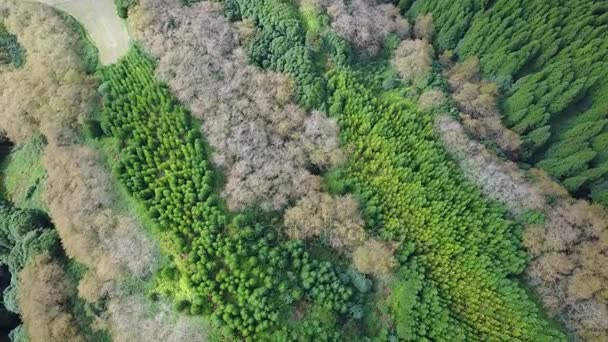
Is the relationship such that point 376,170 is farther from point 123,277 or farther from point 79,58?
point 79,58

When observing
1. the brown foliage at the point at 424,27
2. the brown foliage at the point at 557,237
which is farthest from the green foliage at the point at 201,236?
the brown foliage at the point at 424,27

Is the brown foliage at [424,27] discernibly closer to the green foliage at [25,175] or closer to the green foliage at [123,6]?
the green foliage at [123,6]

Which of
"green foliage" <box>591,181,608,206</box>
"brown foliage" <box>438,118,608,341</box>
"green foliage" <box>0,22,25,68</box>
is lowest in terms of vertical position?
"green foliage" <box>0,22,25,68</box>

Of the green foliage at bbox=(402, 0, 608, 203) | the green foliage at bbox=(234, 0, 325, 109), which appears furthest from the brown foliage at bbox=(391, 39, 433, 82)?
the green foliage at bbox=(234, 0, 325, 109)

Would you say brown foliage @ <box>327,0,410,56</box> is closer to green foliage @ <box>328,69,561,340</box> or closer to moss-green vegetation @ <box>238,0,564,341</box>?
moss-green vegetation @ <box>238,0,564,341</box>

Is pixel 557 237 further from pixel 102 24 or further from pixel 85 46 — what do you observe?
pixel 102 24

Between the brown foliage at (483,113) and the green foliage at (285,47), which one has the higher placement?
the brown foliage at (483,113)
